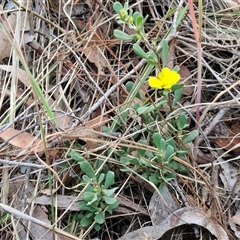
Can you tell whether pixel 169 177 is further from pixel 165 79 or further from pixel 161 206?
pixel 165 79

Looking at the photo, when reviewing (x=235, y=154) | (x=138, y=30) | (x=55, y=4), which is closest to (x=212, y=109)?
(x=235, y=154)

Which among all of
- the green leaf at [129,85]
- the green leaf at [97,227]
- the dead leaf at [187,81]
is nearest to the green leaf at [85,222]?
the green leaf at [97,227]

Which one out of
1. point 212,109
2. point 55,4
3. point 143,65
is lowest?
point 212,109

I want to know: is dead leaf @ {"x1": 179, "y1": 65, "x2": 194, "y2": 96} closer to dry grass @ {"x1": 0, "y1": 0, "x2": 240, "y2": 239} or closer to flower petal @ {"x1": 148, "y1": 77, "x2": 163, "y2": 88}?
dry grass @ {"x1": 0, "y1": 0, "x2": 240, "y2": 239}

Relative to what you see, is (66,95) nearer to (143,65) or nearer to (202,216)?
(143,65)

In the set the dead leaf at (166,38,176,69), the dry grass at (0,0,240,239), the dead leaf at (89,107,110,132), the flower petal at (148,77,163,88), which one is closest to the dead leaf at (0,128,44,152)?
the dry grass at (0,0,240,239)

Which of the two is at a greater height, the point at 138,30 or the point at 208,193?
the point at 138,30
